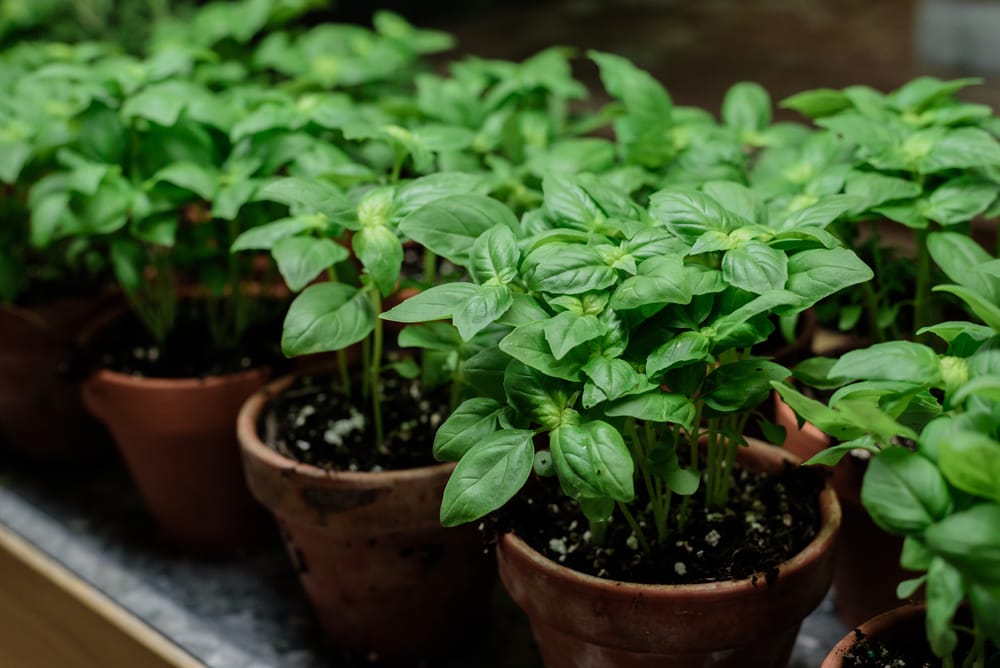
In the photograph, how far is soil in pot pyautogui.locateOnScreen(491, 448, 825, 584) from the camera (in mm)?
984

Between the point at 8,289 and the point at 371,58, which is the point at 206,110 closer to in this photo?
the point at 371,58

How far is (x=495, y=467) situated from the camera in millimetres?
873

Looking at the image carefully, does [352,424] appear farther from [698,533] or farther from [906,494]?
[906,494]

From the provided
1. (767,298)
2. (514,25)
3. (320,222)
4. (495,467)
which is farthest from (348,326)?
(514,25)

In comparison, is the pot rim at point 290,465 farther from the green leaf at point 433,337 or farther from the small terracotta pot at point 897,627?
the small terracotta pot at point 897,627

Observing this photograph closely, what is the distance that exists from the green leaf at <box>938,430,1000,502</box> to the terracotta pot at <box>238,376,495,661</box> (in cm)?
58

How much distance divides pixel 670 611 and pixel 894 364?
0.30m

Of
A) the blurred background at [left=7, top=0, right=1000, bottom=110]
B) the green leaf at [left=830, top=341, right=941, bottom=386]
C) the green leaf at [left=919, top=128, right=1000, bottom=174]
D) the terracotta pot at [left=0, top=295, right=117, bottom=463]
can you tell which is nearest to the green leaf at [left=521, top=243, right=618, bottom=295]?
the green leaf at [left=830, top=341, right=941, bottom=386]

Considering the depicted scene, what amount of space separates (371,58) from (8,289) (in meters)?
0.65

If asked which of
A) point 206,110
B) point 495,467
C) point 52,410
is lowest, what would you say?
point 52,410

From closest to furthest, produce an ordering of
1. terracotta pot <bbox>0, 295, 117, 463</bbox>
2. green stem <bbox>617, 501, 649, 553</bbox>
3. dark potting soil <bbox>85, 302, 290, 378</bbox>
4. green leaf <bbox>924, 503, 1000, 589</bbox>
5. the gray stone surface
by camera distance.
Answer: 1. green leaf <bbox>924, 503, 1000, 589</bbox>
2. green stem <bbox>617, 501, 649, 553</bbox>
3. the gray stone surface
4. dark potting soil <bbox>85, 302, 290, 378</bbox>
5. terracotta pot <bbox>0, 295, 117, 463</bbox>

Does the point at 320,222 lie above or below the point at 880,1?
above

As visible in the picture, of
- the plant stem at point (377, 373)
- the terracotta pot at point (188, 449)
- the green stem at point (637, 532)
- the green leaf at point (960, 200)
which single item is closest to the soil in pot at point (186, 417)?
the terracotta pot at point (188, 449)

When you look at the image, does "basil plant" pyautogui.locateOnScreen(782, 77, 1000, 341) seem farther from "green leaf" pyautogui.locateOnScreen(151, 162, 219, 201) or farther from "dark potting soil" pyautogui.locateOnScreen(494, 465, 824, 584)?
"green leaf" pyautogui.locateOnScreen(151, 162, 219, 201)
